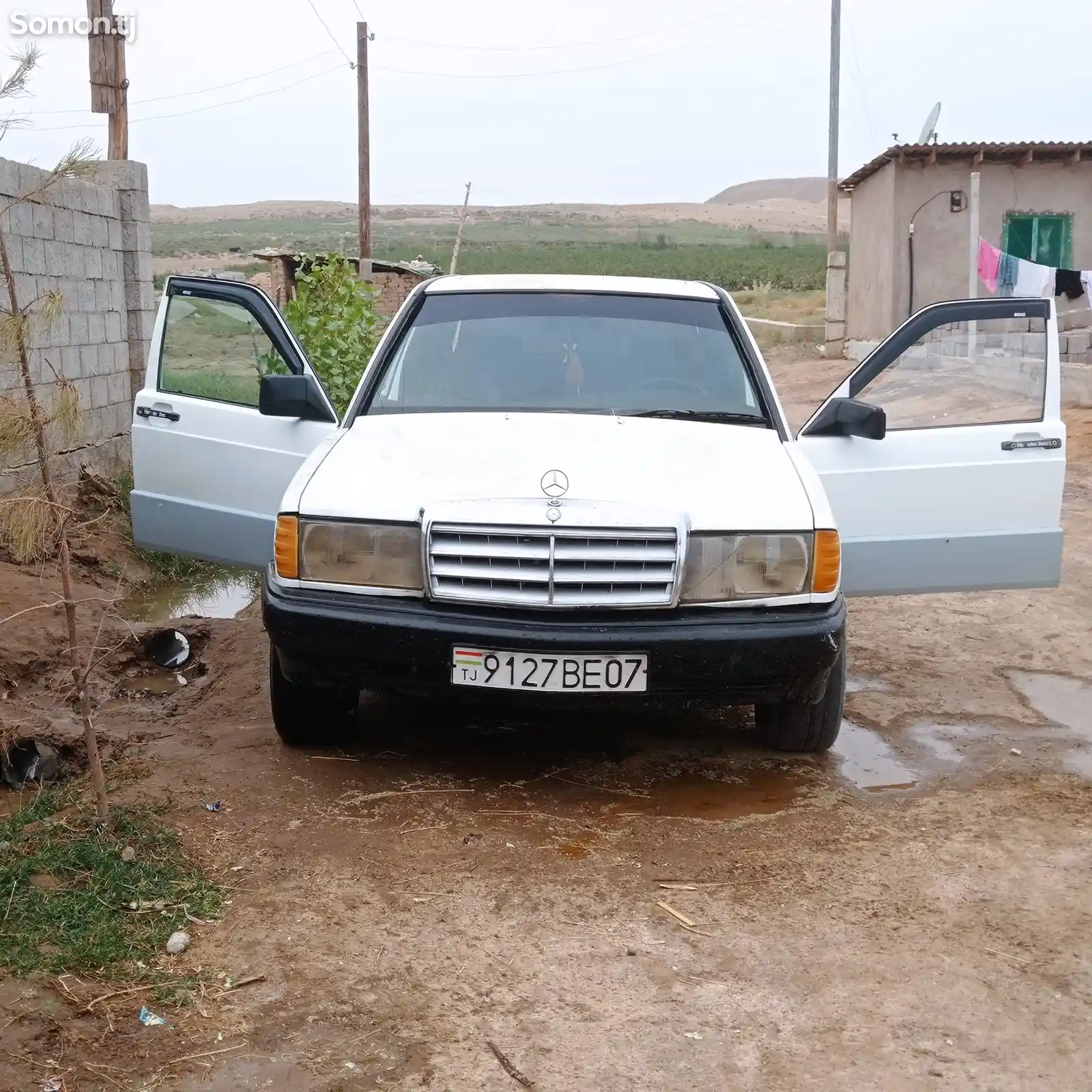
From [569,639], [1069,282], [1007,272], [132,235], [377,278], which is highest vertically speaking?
[377,278]

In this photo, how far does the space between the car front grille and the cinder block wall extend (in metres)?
4.39

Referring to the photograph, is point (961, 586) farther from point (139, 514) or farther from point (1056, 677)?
point (139, 514)

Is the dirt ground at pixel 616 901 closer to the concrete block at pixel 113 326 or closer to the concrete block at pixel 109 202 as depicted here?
the concrete block at pixel 113 326

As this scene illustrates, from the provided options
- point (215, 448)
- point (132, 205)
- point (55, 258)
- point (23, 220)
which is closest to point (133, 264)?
point (132, 205)

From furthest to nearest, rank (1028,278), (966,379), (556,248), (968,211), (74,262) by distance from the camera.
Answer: (556,248) < (968,211) < (1028,278) < (74,262) < (966,379)

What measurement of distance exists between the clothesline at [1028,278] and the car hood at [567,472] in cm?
1335

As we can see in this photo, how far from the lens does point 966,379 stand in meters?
5.71

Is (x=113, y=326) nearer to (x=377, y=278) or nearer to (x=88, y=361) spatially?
(x=88, y=361)

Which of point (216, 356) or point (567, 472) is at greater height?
point (216, 356)

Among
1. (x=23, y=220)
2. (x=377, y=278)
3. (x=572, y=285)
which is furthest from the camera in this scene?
Result: (x=377, y=278)

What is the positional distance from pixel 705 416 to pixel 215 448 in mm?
1995

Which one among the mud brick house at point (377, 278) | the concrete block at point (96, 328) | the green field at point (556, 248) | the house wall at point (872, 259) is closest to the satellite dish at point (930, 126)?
the house wall at point (872, 259)

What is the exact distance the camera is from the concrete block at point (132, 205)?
1044 centimetres

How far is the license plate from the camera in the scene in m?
3.90
